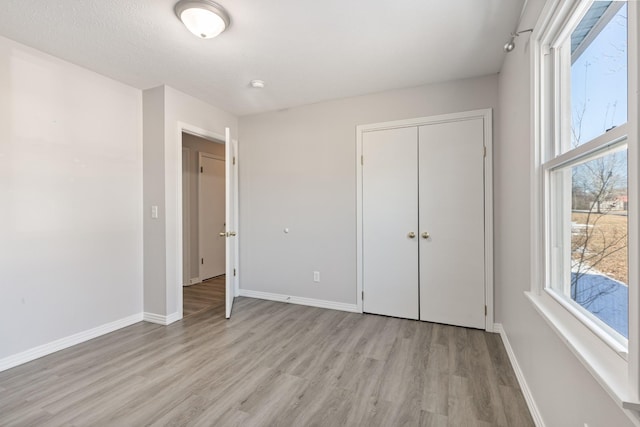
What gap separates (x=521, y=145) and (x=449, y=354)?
1659 mm

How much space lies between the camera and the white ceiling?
189 centimetres

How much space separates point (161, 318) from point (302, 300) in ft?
5.02

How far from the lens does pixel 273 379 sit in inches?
81.4

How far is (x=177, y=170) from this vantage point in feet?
10.4

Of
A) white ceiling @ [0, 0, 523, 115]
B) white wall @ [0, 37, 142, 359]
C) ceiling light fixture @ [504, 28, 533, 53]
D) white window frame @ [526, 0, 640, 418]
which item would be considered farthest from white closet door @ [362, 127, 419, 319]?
white wall @ [0, 37, 142, 359]

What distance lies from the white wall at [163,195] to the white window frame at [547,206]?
10.0ft

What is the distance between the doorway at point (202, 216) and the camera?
4574 mm

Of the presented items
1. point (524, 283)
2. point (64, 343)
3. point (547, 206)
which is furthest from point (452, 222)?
point (64, 343)

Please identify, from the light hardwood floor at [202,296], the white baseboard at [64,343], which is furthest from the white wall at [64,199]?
the light hardwood floor at [202,296]

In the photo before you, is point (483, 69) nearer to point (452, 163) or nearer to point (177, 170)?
point (452, 163)

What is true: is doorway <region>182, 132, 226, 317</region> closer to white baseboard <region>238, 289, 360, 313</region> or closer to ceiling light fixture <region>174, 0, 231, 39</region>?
white baseboard <region>238, 289, 360, 313</region>

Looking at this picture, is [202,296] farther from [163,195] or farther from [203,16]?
[203,16]

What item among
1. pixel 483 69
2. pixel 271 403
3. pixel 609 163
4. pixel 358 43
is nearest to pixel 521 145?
pixel 609 163

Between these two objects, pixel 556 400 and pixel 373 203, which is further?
pixel 373 203
